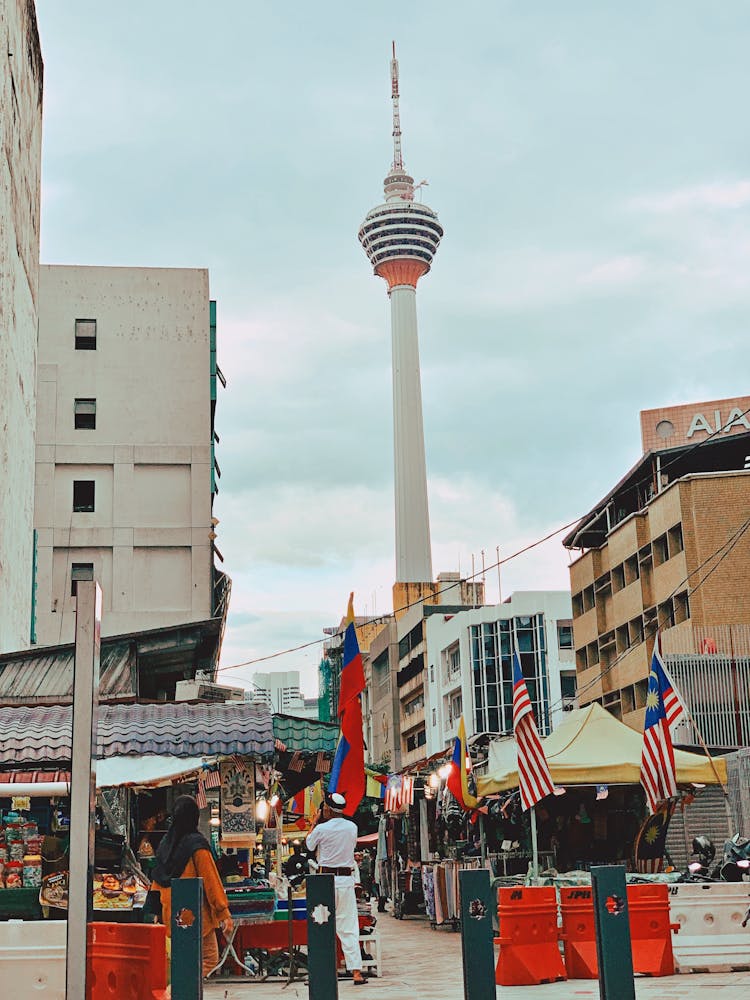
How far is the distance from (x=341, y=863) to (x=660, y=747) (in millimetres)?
4837

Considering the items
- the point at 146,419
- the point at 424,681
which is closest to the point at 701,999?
the point at 146,419

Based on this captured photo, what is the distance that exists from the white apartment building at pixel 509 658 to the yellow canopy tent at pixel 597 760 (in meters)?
50.0

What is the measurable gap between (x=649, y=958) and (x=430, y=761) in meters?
12.4

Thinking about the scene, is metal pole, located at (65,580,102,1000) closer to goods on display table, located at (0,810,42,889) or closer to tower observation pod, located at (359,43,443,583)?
goods on display table, located at (0,810,42,889)

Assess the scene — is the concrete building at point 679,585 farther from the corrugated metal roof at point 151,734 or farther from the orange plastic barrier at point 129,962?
the orange plastic barrier at point 129,962

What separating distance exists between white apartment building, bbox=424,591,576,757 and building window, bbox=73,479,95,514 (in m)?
29.4

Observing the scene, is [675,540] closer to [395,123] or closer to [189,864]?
[189,864]

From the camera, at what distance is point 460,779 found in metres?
20.2

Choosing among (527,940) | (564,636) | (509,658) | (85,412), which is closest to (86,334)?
(85,412)

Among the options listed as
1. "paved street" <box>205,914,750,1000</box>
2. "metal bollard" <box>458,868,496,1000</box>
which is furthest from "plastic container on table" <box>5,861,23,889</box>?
"metal bollard" <box>458,868,496,1000</box>

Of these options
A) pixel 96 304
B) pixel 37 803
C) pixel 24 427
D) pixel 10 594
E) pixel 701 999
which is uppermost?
pixel 96 304

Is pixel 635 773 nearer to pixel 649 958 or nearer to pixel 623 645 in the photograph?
pixel 649 958

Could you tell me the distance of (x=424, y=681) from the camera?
78.5 metres

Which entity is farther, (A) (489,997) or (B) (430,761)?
(B) (430,761)
